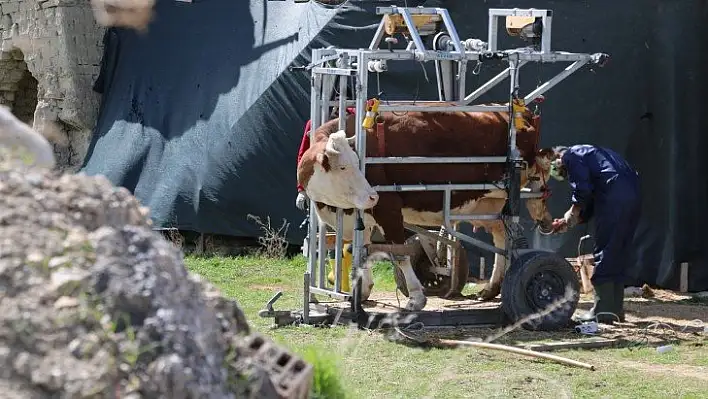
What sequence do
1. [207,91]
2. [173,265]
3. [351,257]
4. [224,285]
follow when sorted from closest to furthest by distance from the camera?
[173,265]
[351,257]
[224,285]
[207,91]

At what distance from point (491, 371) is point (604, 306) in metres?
2.49

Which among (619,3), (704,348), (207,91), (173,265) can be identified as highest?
(619,3)

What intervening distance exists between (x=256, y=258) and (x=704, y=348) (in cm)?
594

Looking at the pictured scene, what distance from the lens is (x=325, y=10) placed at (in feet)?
44.2

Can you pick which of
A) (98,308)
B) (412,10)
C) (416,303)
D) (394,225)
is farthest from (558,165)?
(98,308)

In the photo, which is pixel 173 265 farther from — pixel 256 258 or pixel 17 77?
pixel 17 77

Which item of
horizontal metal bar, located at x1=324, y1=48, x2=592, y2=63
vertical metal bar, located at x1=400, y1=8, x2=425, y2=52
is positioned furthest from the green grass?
vertical metal bar, located at x1=400, y1=8, x2=425, y2=52

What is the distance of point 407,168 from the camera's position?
32.7 feet

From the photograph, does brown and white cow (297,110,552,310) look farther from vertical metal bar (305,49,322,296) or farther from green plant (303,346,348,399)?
green plant (303,346,348,399)

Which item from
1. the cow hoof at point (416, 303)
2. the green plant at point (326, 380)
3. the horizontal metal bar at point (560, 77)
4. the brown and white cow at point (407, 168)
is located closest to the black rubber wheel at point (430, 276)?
the brown and white cow at point (407, 168)

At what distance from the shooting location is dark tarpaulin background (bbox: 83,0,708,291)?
12648 millimetres

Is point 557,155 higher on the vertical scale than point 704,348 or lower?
higher

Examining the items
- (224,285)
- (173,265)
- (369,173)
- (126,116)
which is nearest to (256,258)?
(224,285)

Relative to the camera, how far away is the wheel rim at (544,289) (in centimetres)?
984
